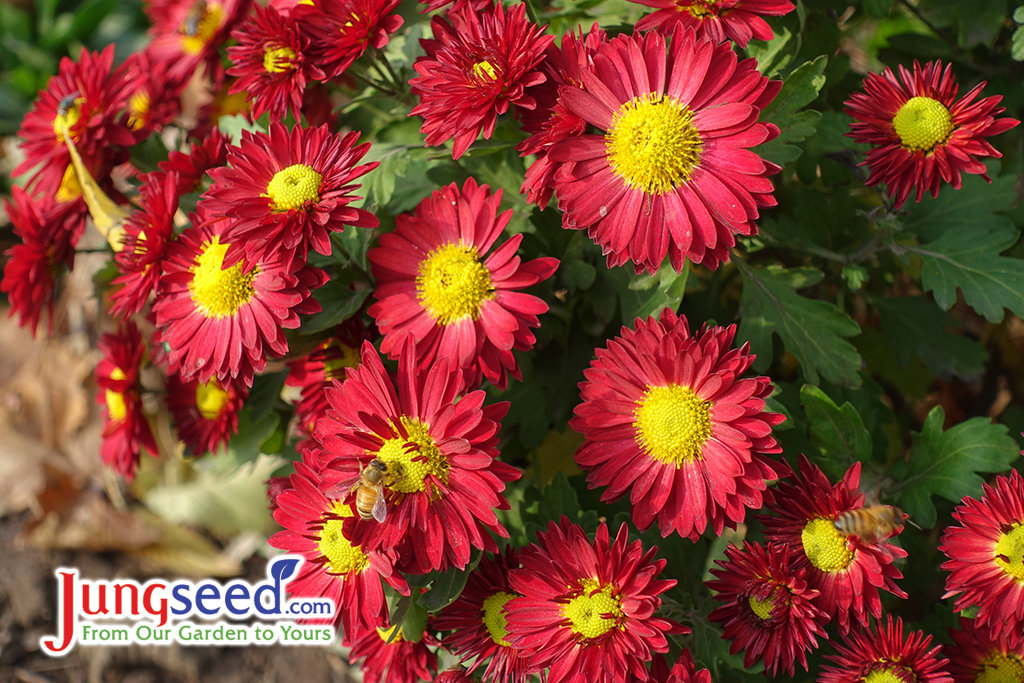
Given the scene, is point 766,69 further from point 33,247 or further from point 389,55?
point 33,247

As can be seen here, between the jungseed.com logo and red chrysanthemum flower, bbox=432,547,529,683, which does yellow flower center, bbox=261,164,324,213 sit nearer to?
red chrysanthemum flower, bbox=432,547,529,683

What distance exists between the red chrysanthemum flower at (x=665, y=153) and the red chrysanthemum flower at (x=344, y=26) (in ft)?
1.23

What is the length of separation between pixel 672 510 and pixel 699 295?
64 centimetres

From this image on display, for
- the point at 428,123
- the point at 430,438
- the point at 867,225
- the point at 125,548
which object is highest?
the point at 428,123

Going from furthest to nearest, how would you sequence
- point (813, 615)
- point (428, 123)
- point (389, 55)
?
point (389, 55), point (428, 123), point (813, 615)

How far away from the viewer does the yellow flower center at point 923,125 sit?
1161 millimetres

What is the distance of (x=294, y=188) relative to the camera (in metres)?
1.15

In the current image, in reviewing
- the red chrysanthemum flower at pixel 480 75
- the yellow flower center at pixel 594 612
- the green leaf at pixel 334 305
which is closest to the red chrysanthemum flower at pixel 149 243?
the green leaf at pixel 334 305

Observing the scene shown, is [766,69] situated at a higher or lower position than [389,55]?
higher

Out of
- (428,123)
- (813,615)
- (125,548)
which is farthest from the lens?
(125,548)

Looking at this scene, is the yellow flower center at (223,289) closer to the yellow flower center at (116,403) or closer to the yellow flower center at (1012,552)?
the yellow flower center at (116,403)

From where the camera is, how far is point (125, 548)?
2.43 m

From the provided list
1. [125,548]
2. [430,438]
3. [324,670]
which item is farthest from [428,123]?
[125,548]

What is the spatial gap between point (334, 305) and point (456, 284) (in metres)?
0.24
